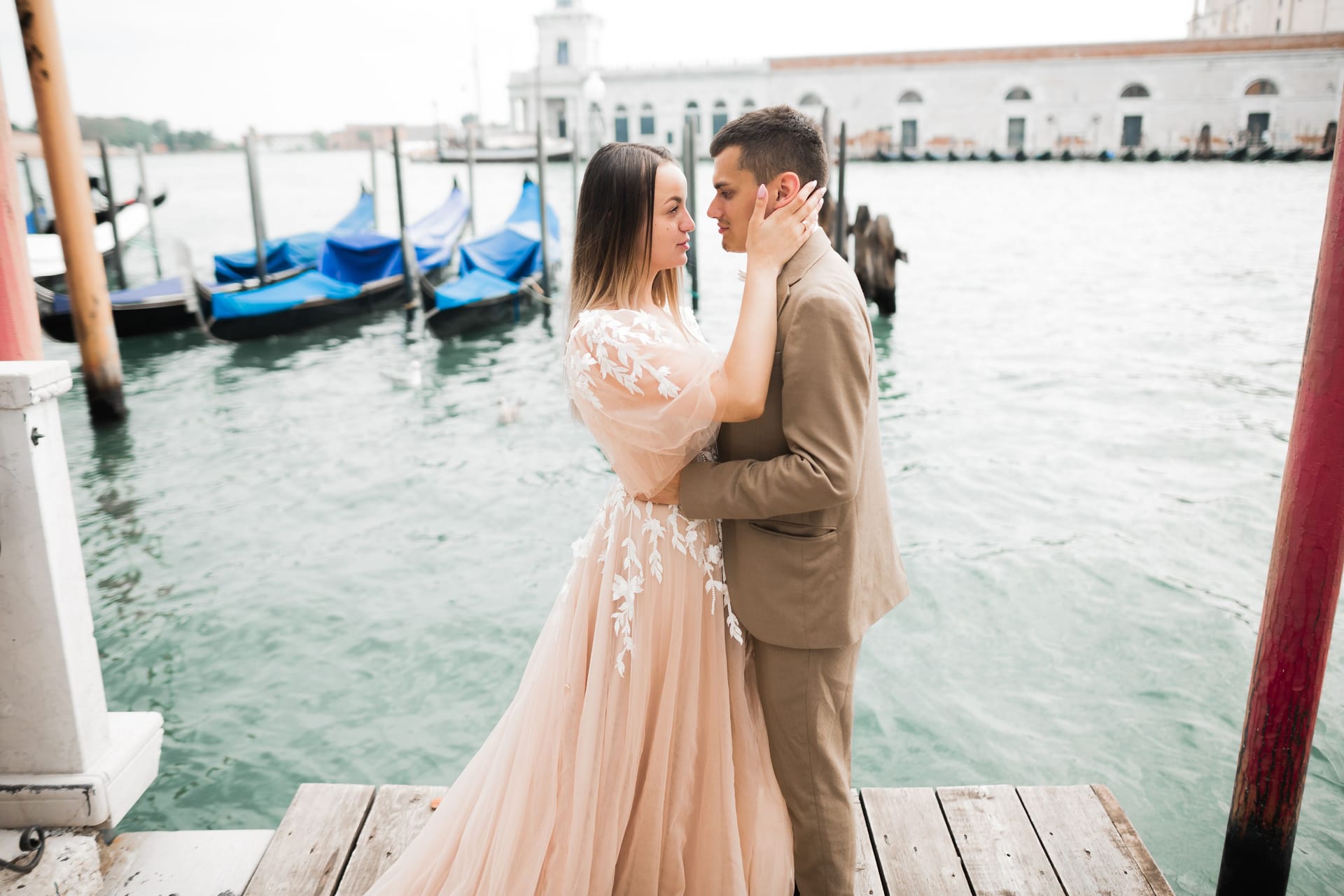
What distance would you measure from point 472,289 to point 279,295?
2120 millimetres

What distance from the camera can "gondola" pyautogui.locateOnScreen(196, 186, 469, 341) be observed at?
1023 cm

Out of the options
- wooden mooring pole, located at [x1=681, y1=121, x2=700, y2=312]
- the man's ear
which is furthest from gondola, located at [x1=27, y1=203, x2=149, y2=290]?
the man's ear

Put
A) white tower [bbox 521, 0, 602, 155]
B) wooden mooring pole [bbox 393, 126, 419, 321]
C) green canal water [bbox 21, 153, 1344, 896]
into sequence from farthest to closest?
1. white tower [bbox 521, 0, 602, 155]
2. wooden mooring pole [bbox 393, 126, 419, 321]
3. green canal water [bbox 21, 153, 1344, 896]

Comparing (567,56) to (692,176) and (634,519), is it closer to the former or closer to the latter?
(692,176)

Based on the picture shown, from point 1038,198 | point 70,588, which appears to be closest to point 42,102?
point 70,588

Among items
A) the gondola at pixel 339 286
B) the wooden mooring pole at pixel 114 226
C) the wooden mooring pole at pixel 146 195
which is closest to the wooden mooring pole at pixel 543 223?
the gondola at pixel 339 286

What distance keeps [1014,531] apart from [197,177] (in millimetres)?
70104

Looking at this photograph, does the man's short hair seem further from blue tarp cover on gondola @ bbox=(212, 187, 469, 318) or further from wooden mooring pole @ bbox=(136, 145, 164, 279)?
wooden mooring pole @ bbox=(136, 145, 164, 279)

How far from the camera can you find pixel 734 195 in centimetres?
146

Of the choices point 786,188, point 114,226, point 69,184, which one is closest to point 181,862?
point 786,188

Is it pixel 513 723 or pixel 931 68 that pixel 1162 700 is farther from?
pixel 931 68

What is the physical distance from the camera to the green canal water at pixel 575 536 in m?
3.45

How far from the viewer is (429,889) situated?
1610 mm

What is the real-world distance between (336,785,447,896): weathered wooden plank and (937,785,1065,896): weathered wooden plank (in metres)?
1.04
